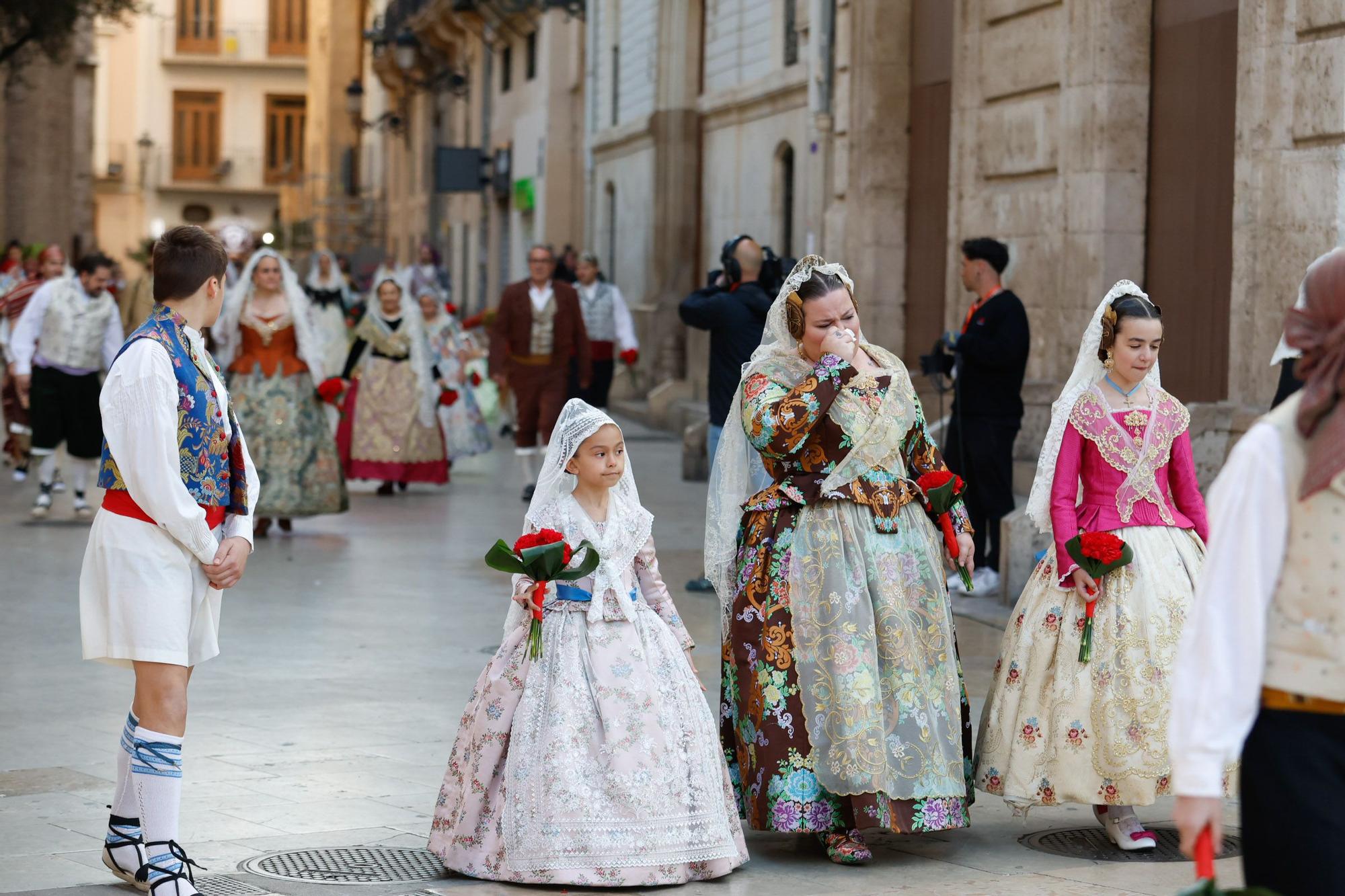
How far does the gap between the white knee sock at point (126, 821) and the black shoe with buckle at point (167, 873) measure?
87 millimetres

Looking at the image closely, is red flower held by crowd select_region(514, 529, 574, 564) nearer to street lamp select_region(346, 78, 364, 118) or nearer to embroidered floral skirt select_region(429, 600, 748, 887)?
embroidered floral skirt select_region(429, 600, 748, 887)

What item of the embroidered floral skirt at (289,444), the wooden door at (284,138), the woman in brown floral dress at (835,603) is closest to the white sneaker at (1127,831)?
the woman in brown floral dress at (835,603)

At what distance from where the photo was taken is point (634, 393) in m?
26.4

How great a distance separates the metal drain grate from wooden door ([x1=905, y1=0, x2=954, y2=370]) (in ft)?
31.7

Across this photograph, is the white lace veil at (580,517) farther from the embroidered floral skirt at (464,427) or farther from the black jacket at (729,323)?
the embroidered floral skirt at (464,427)

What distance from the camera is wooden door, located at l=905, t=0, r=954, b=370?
575 inches

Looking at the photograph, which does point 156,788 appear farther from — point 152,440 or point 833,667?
point 833,667

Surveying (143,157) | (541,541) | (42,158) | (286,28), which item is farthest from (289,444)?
(286,28)

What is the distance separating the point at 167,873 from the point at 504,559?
1.21m

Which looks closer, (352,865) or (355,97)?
(352,865)

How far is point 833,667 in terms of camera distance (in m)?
5.76

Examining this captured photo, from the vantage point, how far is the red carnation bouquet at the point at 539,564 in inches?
220

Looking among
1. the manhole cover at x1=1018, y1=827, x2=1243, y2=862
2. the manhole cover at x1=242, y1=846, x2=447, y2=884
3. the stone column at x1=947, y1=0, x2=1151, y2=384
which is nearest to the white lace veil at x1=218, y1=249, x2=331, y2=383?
the stone column at x1=947, y1=0, x2=1151, y2=384

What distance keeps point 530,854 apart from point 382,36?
4188cm
